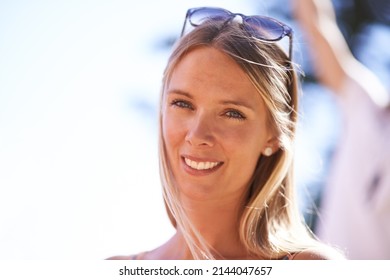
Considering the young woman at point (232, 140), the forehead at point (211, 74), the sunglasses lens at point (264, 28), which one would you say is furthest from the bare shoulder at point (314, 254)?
the sunglasses lens at point (264, 28)

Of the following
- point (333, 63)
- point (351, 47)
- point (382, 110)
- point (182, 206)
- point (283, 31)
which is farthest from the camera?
point (351, 47)

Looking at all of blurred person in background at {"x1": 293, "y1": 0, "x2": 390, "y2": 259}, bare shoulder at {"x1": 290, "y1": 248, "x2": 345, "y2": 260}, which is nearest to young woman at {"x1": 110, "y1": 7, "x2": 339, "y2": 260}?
bare shoulder at {"x1": 290, "y1": 248, "x2": 345, "y2": 260}

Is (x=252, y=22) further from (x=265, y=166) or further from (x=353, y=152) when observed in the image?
(x=353, y=152)

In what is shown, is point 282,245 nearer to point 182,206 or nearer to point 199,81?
point 182,206

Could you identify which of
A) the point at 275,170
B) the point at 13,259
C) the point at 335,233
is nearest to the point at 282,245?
the point at 275,170

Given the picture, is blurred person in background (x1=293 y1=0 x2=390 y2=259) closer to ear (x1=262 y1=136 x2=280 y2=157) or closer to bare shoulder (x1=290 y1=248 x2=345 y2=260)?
bare shoulder (x1=290 y1=248 x2=345 y2=260)

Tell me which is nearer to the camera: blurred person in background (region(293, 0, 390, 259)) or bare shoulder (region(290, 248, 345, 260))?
bare shoulder (region(290, 248, 345, 260))

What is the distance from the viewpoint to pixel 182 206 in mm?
1777

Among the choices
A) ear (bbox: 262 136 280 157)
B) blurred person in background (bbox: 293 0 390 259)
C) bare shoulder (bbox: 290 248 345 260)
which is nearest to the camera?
bare shoulder (bbox: 290 248 345 260)

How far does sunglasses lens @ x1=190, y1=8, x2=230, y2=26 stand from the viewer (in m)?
1.71

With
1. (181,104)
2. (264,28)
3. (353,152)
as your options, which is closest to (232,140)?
(181,104)

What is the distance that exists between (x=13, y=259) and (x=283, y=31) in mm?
1090

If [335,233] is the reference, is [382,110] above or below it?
above

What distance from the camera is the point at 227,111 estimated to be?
5.53ft
